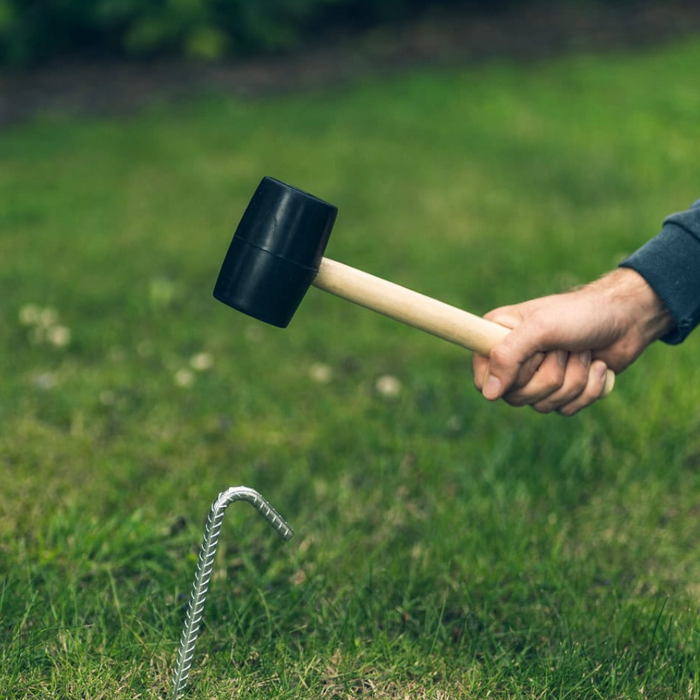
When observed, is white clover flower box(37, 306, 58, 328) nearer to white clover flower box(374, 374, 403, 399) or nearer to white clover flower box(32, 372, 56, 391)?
white clover flower box(32, 372, 56, 391)

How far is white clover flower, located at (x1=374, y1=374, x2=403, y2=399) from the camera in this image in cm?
319

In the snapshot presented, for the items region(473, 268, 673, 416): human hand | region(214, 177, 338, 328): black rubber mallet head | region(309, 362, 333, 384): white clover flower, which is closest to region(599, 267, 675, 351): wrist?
region(473, 268, 673, 416): human hand

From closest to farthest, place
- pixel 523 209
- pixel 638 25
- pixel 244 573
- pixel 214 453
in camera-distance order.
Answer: pixel 244 573
pixel 214 453
pixel 523 209
pixel 638 25

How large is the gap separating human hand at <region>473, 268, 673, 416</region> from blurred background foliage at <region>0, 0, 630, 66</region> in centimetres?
737

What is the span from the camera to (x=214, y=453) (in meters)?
2.81

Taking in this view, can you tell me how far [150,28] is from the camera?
8680 mm

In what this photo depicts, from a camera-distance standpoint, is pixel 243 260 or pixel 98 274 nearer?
pixel 243 260

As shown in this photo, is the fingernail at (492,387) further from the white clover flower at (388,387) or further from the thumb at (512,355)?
the white clover flower at (388,387)

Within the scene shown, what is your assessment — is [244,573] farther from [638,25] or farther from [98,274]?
[638,25]

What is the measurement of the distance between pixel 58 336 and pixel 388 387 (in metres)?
1.35

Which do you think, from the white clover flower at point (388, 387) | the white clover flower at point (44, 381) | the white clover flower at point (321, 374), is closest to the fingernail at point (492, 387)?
the white clover flower at point (388, 387)

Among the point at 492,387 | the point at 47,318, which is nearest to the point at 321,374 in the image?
the point at 47,318

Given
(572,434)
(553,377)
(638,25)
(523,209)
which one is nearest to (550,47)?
(638,25)

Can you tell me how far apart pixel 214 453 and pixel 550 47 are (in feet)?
26.2
